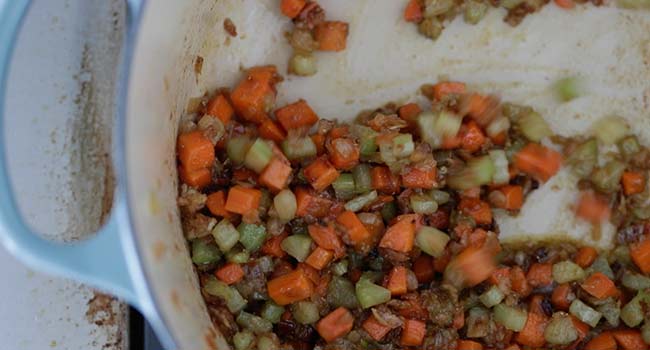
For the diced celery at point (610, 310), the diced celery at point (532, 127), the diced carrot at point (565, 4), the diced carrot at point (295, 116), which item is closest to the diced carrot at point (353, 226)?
the diced carrot at point (295, 116)

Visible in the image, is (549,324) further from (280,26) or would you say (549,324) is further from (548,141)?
(280,26)

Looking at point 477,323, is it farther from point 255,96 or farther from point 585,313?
point 255,96

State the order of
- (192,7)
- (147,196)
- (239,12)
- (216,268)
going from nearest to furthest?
(147,196) < (192,7) < (216,268) < (239,12)

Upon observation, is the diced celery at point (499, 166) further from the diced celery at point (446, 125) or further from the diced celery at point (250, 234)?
the diced celery at point (250, 234)

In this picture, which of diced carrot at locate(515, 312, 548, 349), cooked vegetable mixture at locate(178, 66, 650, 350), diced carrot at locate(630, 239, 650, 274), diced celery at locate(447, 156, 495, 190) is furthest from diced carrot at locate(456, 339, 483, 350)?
diced carrot at locate(630, 239, 650, 274)

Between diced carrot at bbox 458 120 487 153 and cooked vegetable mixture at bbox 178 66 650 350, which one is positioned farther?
diced carrot at bbox 458 120 487 153

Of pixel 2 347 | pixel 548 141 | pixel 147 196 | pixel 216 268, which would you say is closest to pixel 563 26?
pixel 548 141

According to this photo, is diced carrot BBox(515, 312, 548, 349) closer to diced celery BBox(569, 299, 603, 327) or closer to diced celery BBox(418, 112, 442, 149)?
diced celery BBox(569, 299, 603, 327)
